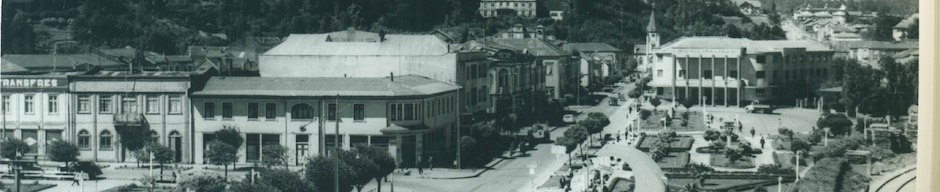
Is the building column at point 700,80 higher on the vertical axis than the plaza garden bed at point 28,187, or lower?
higher

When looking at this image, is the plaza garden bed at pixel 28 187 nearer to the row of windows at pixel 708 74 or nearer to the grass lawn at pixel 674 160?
the grass lawn at pixel 674 160

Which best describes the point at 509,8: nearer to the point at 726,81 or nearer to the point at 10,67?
the point at 726,81

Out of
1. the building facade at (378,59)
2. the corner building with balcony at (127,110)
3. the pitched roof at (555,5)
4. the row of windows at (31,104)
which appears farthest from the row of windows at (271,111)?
the pitched roof at (555,5)

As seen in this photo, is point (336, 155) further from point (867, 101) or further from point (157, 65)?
point (867, 101)

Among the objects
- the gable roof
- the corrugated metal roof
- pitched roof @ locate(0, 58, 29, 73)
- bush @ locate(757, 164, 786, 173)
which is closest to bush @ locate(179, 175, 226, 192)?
the corrugated metal roof

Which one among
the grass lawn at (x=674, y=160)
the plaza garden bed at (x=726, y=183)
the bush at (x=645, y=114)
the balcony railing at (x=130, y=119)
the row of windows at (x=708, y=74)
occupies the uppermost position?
the row of windows at (x=708, y=74)

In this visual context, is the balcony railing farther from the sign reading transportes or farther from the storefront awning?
the storefront awning
